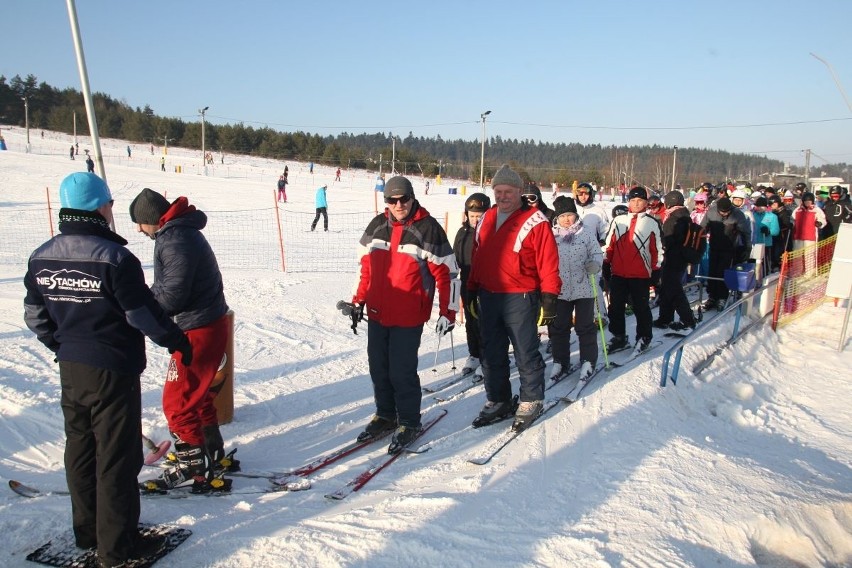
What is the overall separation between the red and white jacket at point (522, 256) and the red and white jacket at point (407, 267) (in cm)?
43

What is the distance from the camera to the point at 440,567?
2.72 meters

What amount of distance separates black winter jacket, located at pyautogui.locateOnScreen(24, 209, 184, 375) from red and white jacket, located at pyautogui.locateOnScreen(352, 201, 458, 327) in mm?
1803

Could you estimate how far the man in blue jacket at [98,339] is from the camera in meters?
2.63

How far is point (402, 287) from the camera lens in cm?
420

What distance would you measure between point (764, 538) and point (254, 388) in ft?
14.5

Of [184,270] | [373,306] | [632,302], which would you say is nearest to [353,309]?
[373,306]

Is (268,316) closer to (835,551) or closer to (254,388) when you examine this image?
(254,388)

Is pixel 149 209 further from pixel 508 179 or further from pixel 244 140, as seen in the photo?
pixel 244 140

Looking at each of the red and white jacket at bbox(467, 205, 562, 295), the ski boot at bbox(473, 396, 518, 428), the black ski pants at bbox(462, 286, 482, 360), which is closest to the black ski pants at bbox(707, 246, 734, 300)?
the black ski pants at bbox(462, 286, 482, 360)

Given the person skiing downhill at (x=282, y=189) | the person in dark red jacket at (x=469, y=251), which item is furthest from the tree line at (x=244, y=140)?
the person in dark red jacket at (x=469, y=251)

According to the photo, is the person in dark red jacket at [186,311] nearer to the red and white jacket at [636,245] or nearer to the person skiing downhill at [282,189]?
the red and white jacket at [636,245]

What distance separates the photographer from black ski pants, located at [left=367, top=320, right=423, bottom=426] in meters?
4.28

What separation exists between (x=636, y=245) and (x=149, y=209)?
5.11m

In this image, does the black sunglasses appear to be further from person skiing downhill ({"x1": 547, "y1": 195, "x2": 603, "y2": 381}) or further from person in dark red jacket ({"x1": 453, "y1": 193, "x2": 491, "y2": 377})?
person skiing downhill ({"x1": 547, "y1": 195, "x2": 603, "y2": 381})
